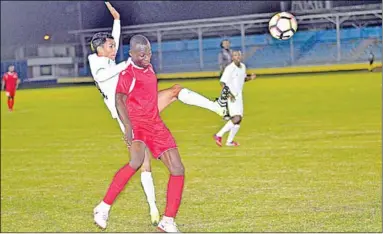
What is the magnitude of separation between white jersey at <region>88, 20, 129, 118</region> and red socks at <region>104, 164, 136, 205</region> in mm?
330

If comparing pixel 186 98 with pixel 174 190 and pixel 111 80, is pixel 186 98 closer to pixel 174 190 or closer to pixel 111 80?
pixel 111 80

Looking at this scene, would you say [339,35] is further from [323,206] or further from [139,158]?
[139,158]

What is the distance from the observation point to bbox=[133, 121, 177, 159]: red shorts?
4812mm

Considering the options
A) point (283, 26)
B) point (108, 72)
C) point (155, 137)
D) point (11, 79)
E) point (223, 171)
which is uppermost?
point (283, 26)

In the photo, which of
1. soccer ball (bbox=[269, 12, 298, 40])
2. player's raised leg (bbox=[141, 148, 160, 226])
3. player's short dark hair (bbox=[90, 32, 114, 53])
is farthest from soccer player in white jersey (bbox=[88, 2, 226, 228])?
soccer ball (bbox=[269, 12, 298, 40])

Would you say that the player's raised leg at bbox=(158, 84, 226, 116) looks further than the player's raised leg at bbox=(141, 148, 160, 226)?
No

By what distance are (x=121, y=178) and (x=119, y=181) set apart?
0.9 inches

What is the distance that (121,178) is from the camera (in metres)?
5.08

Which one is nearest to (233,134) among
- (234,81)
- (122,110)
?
(234,81)

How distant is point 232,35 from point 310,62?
555 inches

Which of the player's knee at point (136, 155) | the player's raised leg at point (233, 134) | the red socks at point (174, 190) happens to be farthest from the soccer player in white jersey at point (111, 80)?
the player's raised leg at point (233, 134)

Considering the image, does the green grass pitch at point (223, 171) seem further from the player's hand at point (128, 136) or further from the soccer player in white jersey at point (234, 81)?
the player's hand at point (128, 136)

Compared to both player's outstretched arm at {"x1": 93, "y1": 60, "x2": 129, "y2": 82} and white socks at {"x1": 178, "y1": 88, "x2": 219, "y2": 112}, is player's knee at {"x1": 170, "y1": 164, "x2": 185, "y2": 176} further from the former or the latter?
player's outstretched arm at {"x1": 93, "y1": 60, "x2": 129, "y2": 82}

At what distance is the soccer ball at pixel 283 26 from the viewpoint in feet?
18.6
